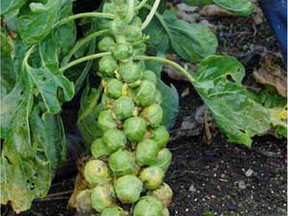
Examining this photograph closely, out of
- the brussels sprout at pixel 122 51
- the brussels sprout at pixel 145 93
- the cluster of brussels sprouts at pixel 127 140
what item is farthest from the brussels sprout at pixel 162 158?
the brussels sprout at pixel 122 51

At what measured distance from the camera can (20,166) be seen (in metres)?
1.98

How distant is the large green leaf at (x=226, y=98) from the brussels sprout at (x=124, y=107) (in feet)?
0.65

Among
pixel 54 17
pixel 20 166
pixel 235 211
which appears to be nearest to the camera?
pixel 54 17

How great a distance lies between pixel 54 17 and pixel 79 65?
28cm

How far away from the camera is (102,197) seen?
176 centimetres

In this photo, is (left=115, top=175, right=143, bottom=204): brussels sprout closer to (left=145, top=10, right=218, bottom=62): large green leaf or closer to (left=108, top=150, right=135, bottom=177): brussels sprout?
(left=108, top=150, right=135, bottom=177): brussels sprout

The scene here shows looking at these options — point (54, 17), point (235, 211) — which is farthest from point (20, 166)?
point (235, 211)

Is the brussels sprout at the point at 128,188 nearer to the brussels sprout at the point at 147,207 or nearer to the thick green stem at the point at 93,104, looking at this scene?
the brussels sprout at the point at 147,207

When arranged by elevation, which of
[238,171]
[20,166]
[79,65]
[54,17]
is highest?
[54,17]

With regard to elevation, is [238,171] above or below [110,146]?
below

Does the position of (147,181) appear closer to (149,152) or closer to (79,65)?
(149,152)

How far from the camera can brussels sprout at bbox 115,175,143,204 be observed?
5.71 ft

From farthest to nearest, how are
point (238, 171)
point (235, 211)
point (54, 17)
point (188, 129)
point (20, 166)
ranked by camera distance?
point (188, 129) → point (238, 171) → point (235, 211) → point (20, 166) → point (54, 17)

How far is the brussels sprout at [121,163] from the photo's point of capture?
175 centimetres
